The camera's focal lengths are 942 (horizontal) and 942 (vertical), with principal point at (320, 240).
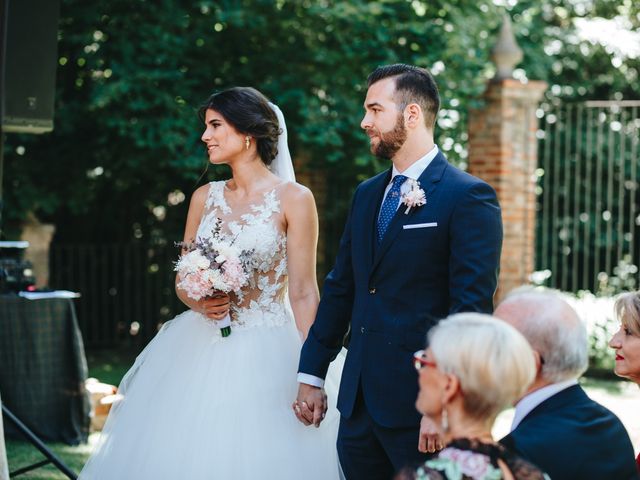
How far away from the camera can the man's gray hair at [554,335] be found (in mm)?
2473

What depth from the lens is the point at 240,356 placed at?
3943 mm

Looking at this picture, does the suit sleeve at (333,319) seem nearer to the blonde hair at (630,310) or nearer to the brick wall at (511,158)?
the blonde hair at (630,310)

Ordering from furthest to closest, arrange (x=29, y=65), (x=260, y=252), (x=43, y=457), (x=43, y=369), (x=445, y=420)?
(x=43, y=369) < (x=43, y=457) < (x=29, y=65) < (x=260, y=252) < (x=445, y=420)

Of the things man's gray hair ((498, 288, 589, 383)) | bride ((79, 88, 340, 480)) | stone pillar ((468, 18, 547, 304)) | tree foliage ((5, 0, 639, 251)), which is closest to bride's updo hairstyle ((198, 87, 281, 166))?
bride ((79, 88, 340, 480))

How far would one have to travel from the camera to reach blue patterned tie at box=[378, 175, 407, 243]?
3.27 metres

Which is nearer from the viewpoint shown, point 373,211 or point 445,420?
point 445,420

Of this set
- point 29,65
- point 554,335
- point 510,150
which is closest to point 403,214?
point 554,335

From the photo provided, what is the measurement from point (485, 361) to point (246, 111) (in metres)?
2.21

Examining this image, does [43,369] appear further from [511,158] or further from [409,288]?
[511,158]

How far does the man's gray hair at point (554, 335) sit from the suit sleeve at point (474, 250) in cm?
40

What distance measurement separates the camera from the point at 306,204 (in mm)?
4039

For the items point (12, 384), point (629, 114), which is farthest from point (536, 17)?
point (12, 384)

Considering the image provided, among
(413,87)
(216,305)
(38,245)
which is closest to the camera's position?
(413,87)

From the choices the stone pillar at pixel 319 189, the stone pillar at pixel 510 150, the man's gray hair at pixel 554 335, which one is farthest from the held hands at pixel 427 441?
the stone pillar at pixel 319 189
